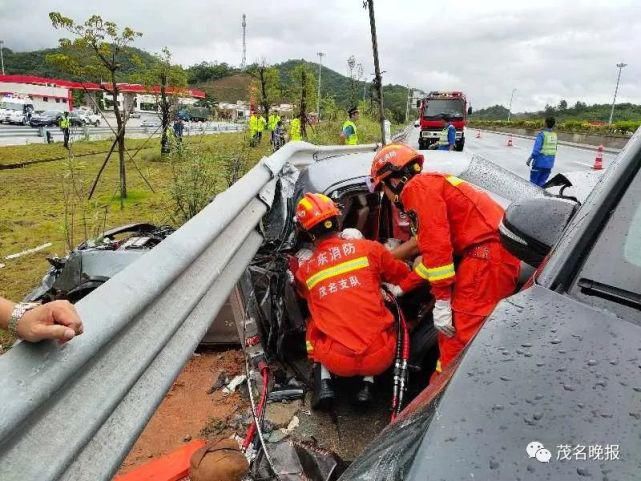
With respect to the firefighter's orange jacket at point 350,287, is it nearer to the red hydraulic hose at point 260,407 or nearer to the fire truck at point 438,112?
the red hydraulic hose at point 260,407

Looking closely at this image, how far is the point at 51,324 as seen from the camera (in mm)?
1098

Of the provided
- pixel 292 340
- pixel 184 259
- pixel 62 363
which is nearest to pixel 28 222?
pixel 292 340

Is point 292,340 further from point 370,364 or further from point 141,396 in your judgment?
point 141,396

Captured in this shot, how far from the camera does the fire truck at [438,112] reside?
85.4 ft

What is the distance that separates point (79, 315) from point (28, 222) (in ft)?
28.8

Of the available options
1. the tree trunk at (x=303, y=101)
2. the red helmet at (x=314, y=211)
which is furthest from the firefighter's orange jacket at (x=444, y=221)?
the tree trunk at (x=303, y=101)

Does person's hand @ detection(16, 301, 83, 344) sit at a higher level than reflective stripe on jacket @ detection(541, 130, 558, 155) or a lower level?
lower

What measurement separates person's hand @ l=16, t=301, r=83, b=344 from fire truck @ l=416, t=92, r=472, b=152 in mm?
25847

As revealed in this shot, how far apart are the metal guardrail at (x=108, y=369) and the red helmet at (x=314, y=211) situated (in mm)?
1258

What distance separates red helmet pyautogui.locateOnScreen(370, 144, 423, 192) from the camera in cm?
332

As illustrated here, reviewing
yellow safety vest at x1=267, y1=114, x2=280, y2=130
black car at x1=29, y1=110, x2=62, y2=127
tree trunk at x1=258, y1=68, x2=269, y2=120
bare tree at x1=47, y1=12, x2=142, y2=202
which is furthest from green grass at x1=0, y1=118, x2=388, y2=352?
black car at x1=29, y1=110, x2=62, y2=127

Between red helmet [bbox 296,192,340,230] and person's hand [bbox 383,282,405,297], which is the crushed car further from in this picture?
red helmet [bbox 296,192,340,230]

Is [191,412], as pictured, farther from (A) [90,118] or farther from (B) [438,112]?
(A) [90,118]

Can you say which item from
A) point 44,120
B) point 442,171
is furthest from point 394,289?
point 44,120
